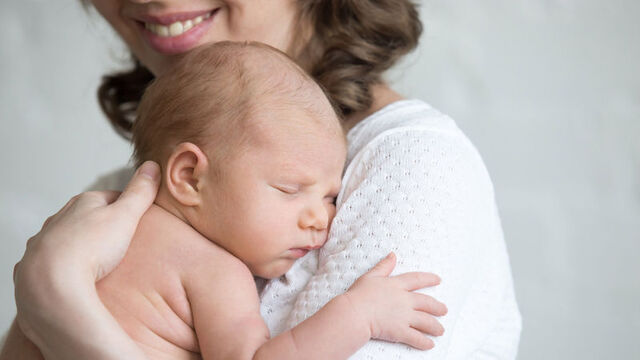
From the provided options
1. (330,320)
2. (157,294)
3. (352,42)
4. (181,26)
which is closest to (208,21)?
(181,26)

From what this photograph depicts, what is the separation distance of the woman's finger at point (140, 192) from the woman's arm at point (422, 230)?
0.25 metres

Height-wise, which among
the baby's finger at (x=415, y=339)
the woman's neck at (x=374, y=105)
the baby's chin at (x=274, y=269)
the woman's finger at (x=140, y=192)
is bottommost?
the baby's finger at (x=415, y=339)

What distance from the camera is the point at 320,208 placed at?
124cm

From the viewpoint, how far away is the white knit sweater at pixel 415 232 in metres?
1.16

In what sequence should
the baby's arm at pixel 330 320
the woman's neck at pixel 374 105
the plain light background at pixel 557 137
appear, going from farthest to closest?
1. the plain light background at pixel 557 137
2. the woman's neck at pixel 374 105
3. the baby's arm at pixel 330 320

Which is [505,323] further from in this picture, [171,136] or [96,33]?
[96,33]

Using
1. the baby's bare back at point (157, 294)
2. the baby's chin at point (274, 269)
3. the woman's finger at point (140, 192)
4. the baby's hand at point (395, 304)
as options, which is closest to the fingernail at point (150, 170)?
the woman's finger at point (140, 192)

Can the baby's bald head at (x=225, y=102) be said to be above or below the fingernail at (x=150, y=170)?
above

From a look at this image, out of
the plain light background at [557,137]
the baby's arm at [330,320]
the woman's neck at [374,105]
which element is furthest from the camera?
the plain light background at [557,137]

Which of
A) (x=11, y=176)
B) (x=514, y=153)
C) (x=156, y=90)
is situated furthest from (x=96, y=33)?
(x=156, y=90)

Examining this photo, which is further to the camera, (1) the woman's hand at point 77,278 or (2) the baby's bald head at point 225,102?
(2) the baby's bald head at point 225,102

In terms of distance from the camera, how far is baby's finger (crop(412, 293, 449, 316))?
1122 mm

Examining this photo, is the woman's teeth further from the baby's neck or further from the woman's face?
the baby's neck

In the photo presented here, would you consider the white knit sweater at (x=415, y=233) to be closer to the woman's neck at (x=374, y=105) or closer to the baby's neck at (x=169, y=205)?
the woman's neck at (x=374, y=105)
